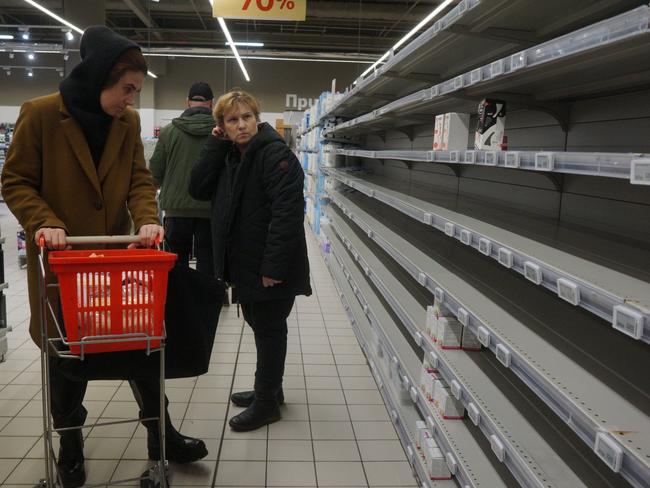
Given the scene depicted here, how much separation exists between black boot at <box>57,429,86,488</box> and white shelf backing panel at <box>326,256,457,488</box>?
4.83 feet

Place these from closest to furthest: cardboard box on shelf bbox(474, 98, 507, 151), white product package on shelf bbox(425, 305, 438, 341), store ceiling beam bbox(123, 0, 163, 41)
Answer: cardboard box on shelf bbox(474, 98, 507, 151), white product package on shelf bbox(425, 305, 438, 341), store ceiling beam bbox(123, 0, 163, 41)

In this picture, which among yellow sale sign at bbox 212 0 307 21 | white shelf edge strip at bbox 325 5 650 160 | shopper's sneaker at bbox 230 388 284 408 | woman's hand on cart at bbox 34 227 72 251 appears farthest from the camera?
yellow sale sign at bbox 212 0 307 21

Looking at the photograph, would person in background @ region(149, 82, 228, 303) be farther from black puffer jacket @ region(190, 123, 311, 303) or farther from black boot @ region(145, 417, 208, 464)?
black boot @ region(145, 417, 208, 464)

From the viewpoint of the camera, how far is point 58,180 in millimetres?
2176

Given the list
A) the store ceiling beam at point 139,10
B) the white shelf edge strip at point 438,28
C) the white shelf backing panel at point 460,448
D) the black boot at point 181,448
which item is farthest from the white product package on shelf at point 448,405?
the store ceiling beam at point 139,10

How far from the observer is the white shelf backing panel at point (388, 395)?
2.44 m

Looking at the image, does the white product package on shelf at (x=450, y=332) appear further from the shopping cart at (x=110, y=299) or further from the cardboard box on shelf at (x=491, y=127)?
the shopping cart at (x=110, y=299)

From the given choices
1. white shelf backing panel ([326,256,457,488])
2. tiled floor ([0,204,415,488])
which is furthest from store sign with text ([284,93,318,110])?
tiled floor ([0,204,415,488])

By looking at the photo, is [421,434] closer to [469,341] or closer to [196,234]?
[469,341]

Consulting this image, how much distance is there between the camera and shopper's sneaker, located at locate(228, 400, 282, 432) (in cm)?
300

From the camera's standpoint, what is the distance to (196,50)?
667 inches

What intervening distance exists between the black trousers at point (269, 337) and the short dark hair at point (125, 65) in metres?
1.29

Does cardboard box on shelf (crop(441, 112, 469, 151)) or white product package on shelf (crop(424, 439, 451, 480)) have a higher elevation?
cardboard box on shelf (crop(441, 112, 469, 151))

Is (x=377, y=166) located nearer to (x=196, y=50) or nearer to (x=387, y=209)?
(x=387, y=209)
